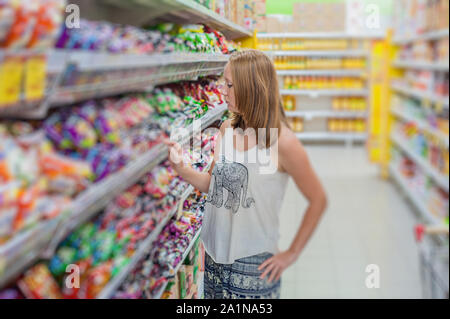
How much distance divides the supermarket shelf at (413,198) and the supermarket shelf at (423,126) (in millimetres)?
758

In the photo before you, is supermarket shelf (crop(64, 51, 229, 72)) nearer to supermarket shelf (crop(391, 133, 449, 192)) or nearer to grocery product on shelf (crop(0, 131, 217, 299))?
grocery product on shelf (crop(0, 131, 217, 299))

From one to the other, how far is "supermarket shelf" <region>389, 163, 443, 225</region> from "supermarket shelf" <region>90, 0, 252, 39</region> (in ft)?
11.3

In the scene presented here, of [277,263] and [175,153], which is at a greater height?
[175,153]

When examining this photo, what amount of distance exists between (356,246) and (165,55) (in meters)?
3.51

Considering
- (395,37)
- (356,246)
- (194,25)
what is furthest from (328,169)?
(194,25)

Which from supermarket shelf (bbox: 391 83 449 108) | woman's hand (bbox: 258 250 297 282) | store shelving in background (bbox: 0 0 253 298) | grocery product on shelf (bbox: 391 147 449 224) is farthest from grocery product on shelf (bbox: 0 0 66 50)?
supermarket shelf (bbox: 391 83 449 108)

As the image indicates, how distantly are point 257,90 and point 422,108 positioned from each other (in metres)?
5.08

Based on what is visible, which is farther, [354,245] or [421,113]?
[421,113]

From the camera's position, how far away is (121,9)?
4.35ft

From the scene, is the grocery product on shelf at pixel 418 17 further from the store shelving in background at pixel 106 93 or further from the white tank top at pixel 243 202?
the white tank top at pixel 243 202

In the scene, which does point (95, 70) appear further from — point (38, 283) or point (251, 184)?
point (251, 184)

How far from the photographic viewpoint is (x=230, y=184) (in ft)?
5.14

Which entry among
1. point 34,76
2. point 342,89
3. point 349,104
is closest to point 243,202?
point 34,76

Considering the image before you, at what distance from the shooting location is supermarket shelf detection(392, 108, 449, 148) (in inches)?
182
